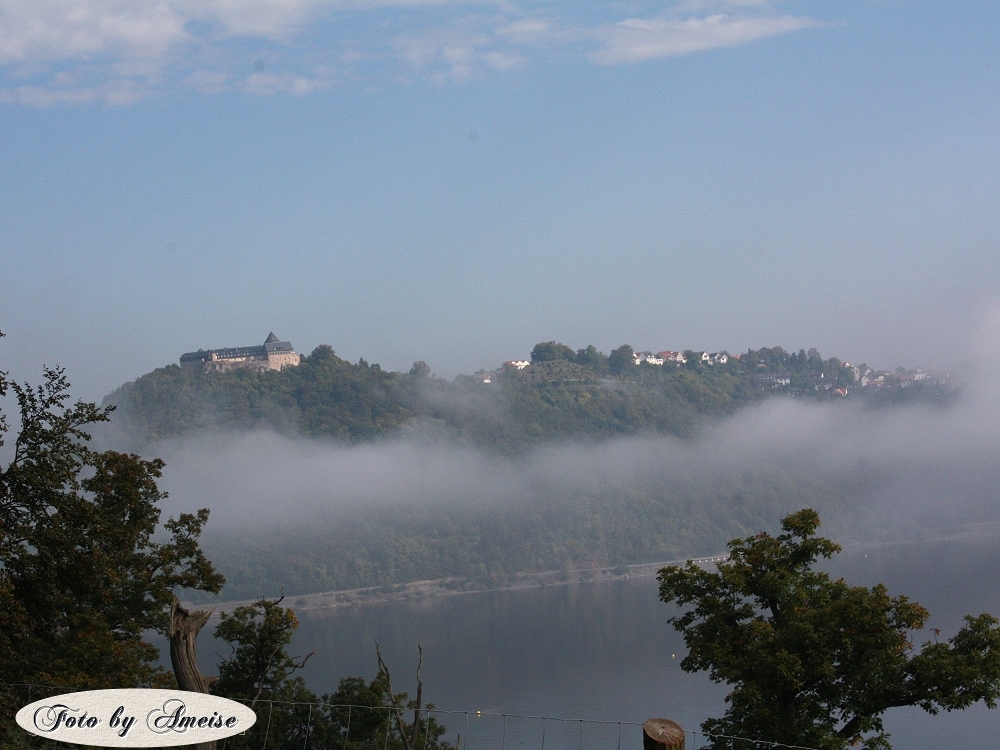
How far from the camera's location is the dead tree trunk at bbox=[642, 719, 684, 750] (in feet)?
25.6

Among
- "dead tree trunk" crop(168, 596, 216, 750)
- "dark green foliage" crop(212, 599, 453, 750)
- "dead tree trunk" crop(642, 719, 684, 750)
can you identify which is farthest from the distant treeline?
"dead tree trunk" crop(642, 719, 684, 750)

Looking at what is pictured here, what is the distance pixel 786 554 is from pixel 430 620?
4276 inches

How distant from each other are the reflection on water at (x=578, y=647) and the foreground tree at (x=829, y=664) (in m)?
31.2

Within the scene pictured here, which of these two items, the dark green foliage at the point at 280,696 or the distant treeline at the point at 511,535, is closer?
the dark green foliage at the point at 280,696

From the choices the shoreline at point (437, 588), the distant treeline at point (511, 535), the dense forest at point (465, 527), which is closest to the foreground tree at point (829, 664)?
the shoreline at point (437, 588)

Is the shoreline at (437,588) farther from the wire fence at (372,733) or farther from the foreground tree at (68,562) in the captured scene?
the foreground tree at (68,562)

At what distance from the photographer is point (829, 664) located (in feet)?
48.8

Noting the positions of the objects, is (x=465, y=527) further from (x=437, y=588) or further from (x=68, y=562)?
(x=68, y=562)

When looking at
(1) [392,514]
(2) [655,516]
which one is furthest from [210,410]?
(2) [655,516]

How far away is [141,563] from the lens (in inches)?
763

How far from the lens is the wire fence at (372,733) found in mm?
12140

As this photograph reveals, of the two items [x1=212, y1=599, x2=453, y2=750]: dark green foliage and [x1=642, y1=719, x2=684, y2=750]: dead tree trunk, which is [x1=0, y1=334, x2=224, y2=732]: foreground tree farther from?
[x1=642, y1=719, x2=684, y2=750]: dead tree trunk

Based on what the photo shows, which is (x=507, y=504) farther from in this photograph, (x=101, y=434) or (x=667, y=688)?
(x=667, y=688)

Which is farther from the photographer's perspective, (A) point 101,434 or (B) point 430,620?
(A) point 101,434
